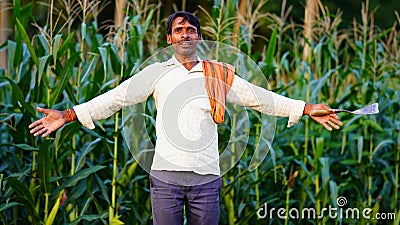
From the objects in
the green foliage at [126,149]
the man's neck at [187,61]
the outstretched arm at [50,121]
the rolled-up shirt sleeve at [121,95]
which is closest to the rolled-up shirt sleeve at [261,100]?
the man's neck at [187,61]

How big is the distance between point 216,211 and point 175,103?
0.53m

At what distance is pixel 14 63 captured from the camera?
460cm

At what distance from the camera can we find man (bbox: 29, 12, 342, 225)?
301cm

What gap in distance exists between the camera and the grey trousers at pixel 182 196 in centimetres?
303

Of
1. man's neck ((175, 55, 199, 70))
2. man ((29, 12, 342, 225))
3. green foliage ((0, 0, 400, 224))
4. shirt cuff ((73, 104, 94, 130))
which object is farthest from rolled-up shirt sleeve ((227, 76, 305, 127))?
green foliage ((0, 0, 400, 224))

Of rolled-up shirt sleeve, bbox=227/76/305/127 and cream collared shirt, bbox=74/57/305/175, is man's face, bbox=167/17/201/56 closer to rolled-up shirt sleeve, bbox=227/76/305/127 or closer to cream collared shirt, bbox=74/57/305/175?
cream collared shirt, bbox=74/57/305/175

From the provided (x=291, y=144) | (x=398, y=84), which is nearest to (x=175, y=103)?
(x=291, y=144)

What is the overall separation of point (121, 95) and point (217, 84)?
16.9 inches

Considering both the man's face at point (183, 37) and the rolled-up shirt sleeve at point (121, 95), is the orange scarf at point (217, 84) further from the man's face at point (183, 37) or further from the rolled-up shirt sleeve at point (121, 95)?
the rolled-up shirt sleeve at point (121, 95)

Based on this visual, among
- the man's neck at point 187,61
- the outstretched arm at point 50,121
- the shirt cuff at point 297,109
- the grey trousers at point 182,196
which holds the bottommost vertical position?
the grey trousers at point 182,196

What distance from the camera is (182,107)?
9.86ft
